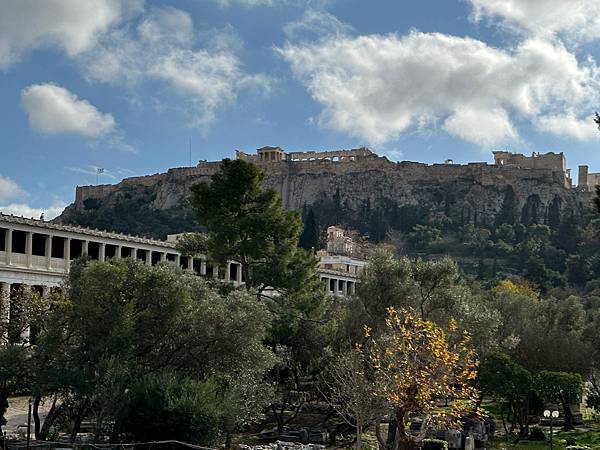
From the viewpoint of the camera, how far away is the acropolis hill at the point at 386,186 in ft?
472

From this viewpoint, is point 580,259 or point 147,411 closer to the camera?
point 147,411

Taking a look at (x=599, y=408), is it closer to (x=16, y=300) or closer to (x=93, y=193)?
(x=16, y=300)

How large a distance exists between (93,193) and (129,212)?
20020mm

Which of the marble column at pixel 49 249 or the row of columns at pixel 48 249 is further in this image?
the marble column at pixel 49 249

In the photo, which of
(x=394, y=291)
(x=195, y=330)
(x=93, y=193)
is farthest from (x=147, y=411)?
(x=93, y=193)

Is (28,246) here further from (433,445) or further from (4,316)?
(433,445)

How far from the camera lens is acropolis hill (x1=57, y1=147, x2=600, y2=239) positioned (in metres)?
144

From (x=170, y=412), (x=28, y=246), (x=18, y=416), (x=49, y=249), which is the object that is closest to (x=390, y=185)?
(x=49, y=249)

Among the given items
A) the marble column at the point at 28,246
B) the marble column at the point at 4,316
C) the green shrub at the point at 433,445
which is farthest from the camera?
the marble column at the point at 28,246

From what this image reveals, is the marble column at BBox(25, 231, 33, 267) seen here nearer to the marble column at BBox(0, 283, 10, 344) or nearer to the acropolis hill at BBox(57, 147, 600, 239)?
the marble column at BBox(0, 283, 10, 344)

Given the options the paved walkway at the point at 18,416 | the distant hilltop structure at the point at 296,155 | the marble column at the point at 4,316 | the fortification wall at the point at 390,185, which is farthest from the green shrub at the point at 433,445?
the distant hilltop structure at the point at 296,155

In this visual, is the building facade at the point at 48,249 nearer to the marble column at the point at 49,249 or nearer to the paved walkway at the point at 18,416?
the marble column at the point at 49,249

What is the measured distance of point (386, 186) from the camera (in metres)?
149

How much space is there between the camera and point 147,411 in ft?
77.0
